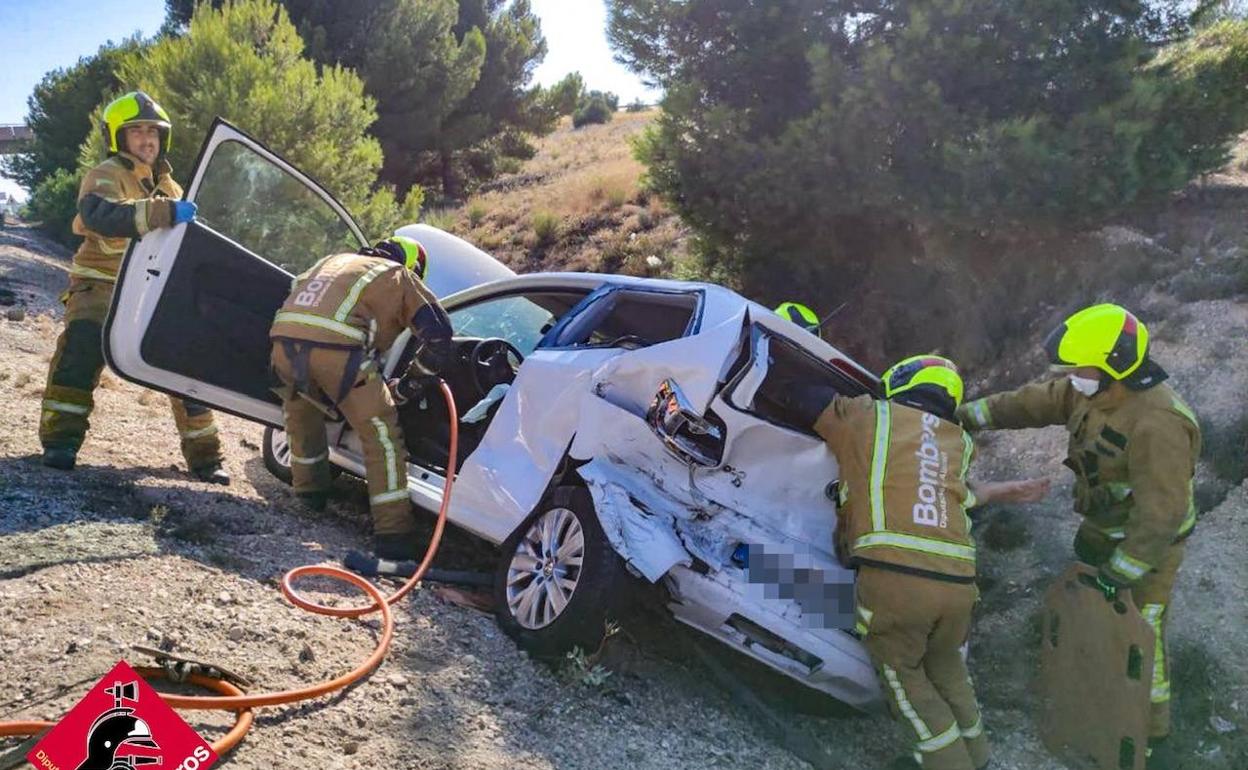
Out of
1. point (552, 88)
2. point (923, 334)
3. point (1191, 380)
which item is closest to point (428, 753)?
point (1191, 380)

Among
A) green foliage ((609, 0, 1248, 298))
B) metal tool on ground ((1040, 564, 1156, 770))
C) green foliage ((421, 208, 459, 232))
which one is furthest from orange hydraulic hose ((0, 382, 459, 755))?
green foliage ((421, 208, 459, 232))

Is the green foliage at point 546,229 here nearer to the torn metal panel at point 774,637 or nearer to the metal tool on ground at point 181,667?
the torn metal panel at point 774,637

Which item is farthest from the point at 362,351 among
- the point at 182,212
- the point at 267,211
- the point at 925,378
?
the point at 925,378

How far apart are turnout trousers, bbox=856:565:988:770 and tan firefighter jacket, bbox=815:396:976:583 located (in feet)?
0.21

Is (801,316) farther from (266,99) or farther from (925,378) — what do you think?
(266,99)

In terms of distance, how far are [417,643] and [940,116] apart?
19.2 ft

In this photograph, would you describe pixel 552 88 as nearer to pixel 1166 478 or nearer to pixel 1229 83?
pixel 1229 83

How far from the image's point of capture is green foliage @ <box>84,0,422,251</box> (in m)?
11.8

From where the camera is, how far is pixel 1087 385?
4.27m

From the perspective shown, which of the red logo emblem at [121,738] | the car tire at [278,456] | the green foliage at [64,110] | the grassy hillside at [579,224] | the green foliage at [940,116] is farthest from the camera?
the green foliage at [64,110]

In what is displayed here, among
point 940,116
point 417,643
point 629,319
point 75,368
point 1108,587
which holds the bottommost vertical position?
point 417,643

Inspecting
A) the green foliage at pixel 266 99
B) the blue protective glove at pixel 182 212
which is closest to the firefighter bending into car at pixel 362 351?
the blue protective glove at pixel 182 212

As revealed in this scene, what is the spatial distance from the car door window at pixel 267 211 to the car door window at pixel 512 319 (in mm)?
777

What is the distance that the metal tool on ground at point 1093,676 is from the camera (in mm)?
3885
